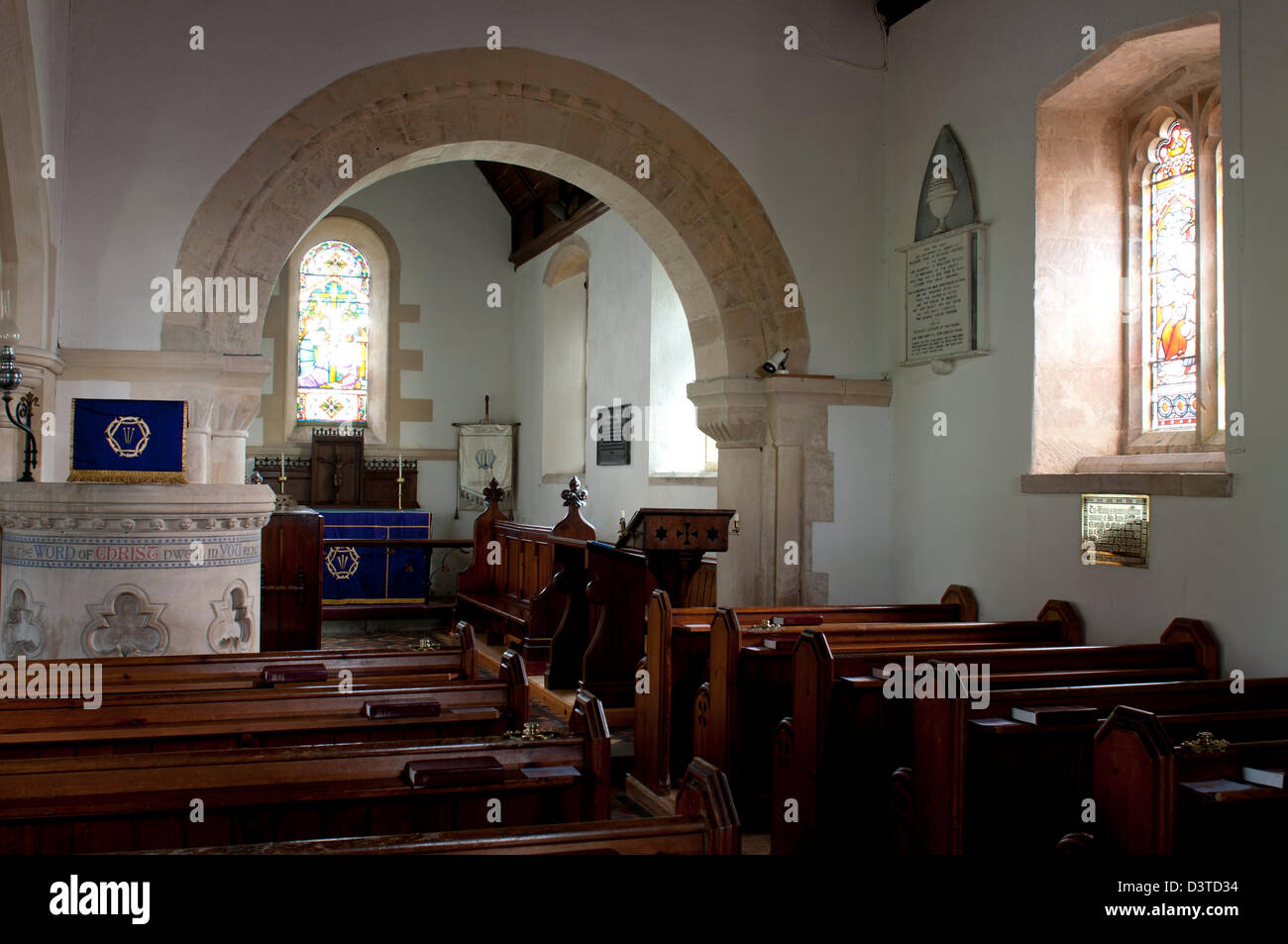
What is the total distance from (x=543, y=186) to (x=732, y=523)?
18.5 feet

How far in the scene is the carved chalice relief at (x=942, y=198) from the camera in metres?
5.11

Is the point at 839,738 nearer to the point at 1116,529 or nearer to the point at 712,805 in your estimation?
the point at 712,805

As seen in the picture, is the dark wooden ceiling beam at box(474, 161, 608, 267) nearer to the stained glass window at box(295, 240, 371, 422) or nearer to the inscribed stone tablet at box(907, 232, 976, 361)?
the stained glass window at box(295, 240, 371, 422)

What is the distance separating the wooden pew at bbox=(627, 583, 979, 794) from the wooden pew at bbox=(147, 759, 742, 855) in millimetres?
2263

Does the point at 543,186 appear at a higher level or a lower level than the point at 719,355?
higher

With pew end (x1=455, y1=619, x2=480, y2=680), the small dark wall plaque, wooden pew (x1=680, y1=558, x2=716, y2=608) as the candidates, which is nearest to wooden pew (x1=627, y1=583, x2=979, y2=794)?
pew end (x1=455, y1=619, x2=480, y2=680)

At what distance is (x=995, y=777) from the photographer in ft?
8.86

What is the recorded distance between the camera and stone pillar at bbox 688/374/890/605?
215 inches

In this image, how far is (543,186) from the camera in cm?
1011

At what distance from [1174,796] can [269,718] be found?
201 centimetres
